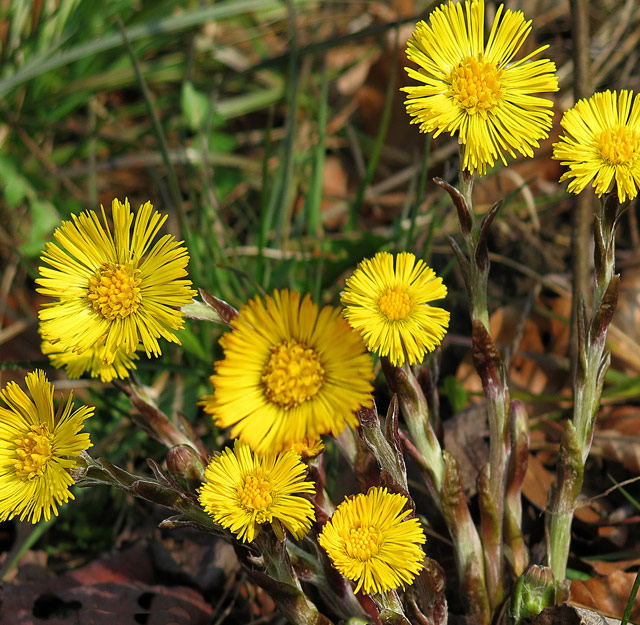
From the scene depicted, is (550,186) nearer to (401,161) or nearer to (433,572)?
(401,161)

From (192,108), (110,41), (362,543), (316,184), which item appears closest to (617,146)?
(362,543)

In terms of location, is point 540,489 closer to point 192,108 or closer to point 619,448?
point 619,448

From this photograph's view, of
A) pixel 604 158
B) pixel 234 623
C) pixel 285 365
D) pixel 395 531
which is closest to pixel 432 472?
pixel 395 531

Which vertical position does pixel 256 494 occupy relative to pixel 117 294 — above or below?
below

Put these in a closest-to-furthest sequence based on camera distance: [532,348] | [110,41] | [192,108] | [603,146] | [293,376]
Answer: [293,376], [603,146], [532,348], [110,41], [192,108]

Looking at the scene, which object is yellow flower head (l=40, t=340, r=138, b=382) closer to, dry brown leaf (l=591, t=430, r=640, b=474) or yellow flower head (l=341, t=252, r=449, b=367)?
yellow flower head (l=341, t=252, r=449, b=367)

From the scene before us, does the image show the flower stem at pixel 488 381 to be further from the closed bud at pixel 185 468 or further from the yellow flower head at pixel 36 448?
the yellow flower head at pixel 36 448

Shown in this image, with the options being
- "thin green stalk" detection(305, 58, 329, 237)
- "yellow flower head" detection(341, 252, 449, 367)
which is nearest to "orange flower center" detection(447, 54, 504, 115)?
"yellow flower head" detection(341, 252, 449, 367)

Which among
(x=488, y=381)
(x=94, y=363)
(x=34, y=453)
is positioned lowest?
(x=34, y=453)
